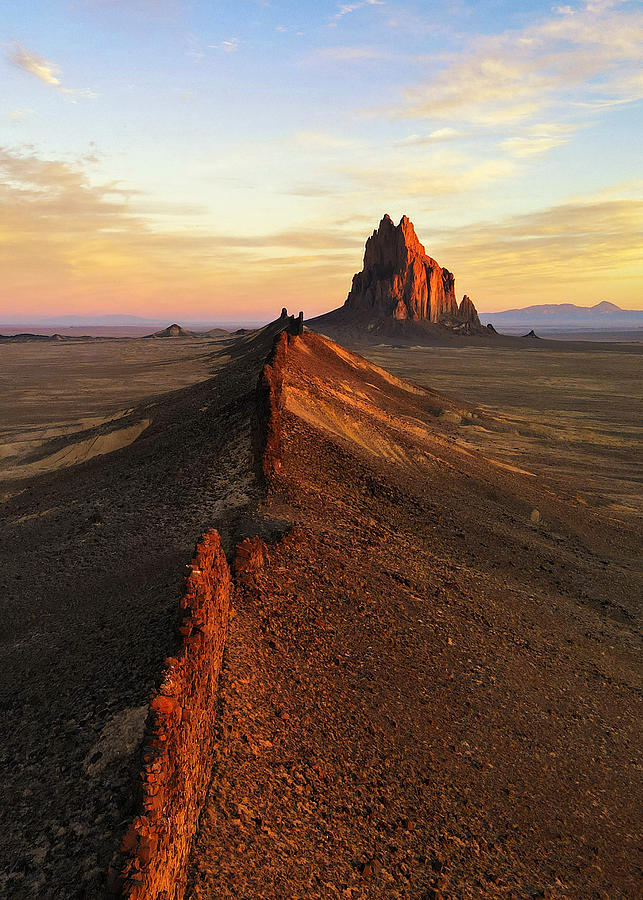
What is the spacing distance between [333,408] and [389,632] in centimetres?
1087

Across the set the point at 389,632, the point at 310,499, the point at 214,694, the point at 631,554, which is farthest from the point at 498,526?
the point at 214,694

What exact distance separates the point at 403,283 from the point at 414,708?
454 feet

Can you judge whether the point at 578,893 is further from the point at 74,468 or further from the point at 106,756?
the point at 74,468

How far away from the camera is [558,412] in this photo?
142 ft

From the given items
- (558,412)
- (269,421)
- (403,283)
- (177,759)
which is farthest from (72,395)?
(403,283)

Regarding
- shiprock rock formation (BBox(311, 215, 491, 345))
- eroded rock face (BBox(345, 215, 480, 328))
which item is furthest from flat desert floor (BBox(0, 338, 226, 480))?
eroded rock face (BBox(345, 215, 480, 328))

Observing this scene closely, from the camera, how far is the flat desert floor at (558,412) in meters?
24.4

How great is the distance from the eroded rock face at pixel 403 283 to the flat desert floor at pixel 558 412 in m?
40.8

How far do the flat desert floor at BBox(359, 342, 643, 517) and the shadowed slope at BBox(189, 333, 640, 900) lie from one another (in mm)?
10072

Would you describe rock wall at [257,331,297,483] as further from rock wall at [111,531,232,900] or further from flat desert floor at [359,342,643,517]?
flat desert floor at [359,342,643,517]

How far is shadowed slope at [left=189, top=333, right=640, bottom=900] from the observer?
5266mm

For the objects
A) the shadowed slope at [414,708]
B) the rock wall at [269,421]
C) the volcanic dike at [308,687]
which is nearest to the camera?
the volcanic dike at [308,687]

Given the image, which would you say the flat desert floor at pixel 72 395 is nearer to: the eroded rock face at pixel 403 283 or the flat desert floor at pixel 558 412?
the flat desert floor at pixel 558 412

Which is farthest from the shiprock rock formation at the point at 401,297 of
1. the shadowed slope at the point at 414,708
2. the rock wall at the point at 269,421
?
the shadowed slope at the point at 414,708
